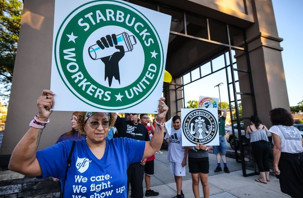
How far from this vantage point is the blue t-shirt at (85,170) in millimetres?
1093

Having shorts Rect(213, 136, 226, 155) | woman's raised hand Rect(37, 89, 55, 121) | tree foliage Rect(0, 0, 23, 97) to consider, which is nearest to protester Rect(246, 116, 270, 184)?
shorts Rect(213, 136, 226, 155)

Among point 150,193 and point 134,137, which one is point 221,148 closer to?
point 150,193

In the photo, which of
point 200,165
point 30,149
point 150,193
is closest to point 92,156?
point 30,149

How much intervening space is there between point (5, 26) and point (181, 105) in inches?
582

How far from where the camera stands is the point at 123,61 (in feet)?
4.26

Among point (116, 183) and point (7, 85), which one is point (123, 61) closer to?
point (116, 183)

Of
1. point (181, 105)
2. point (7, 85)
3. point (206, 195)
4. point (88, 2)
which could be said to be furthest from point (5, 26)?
point (206, 195)

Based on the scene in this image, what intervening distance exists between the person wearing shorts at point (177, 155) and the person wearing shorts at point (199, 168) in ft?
1.21

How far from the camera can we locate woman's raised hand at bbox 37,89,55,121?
990 millimetres

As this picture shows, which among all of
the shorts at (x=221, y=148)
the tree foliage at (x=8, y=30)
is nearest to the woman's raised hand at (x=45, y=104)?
the shorts at (x=221, y=148)

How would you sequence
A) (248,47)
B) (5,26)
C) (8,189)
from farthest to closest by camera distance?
(5,26) → (248,47) → (8,189)

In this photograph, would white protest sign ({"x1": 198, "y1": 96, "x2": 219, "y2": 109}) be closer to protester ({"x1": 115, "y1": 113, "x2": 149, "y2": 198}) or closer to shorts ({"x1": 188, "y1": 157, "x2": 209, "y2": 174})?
shorts ({"x1": 188, "y1": 157, "x2": 209, "y2": 174})

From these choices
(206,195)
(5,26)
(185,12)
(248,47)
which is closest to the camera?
(206,195)

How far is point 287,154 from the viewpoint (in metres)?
2.57
